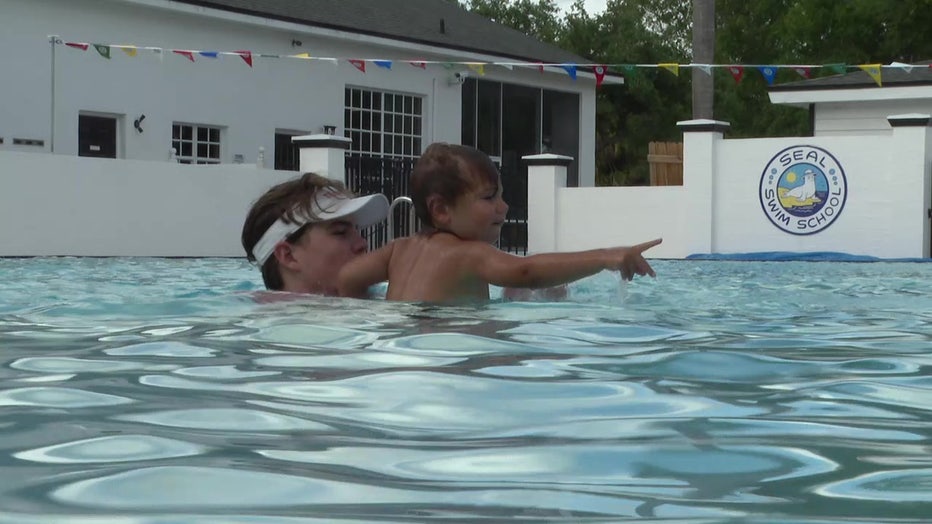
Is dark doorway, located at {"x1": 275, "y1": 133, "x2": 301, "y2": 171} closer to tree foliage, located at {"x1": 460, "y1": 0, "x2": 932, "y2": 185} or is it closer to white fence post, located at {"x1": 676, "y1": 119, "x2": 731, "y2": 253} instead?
white fence post, located at {"x1": 676, "y1": 119, "x2": 731, "y2": 253}

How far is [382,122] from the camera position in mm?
22891

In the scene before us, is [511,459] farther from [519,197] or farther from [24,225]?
[519,197]

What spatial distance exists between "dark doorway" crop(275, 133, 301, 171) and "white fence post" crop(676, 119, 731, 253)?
6.44 m

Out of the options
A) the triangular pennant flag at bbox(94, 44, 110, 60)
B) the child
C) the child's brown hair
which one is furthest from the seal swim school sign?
the child's brown hair

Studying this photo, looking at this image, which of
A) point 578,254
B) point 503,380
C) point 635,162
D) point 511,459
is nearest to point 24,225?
point 578,254

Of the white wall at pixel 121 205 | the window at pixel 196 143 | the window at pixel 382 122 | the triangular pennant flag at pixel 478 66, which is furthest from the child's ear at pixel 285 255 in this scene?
the window at pixel 382 122

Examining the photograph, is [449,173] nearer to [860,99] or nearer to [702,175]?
[702,175]

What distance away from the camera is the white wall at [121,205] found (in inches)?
582

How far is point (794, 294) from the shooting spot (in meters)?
8.38

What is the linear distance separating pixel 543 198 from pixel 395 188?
2382 millimetres

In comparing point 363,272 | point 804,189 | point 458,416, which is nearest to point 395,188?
point 804,189

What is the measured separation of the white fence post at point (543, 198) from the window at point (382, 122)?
3.43 meters

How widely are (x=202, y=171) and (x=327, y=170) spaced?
164 centimetres

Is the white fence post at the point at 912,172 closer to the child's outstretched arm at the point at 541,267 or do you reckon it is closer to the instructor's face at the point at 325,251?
the child's outstretched arm at the point at 541,267
